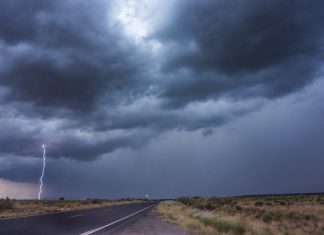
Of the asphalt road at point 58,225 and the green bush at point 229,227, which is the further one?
the green bush at point 229,227

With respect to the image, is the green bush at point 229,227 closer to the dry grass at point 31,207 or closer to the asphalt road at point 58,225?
the asphalt road at point 58,225

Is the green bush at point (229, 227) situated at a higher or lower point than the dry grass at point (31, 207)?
lower

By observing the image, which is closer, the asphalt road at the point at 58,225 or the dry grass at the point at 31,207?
the asphalt road at the point at 58,225

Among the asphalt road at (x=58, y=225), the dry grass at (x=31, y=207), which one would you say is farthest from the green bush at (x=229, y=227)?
the dry grass at (x=31, y=207)

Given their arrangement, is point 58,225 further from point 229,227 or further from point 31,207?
point 31,207

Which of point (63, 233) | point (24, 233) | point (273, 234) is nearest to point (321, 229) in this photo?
point (273, 234)

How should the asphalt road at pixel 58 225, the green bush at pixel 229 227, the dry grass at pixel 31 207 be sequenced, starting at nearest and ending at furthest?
the asphalt road at pixel 58 225, the green bush at pixel 229 227, the dry grass at pixel 31 207

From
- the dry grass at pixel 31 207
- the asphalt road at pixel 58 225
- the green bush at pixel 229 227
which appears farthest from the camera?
the dry grass at pixel 31 207

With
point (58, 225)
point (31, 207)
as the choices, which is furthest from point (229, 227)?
point (31, 207)

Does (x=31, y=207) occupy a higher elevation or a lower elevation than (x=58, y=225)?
higher

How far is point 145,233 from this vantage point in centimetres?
2031

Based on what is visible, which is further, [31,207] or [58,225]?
[31,207]

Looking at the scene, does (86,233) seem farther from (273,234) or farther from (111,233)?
(273,234)

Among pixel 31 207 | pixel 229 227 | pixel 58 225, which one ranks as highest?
pixel 31 207
